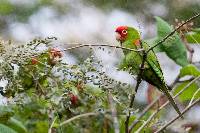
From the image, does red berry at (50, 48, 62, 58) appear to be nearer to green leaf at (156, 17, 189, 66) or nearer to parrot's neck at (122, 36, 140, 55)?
parrot's neck at (122, 36, 140, 55)

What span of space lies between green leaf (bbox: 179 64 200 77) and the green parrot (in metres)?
0.22

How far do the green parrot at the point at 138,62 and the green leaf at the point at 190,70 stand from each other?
22 cm

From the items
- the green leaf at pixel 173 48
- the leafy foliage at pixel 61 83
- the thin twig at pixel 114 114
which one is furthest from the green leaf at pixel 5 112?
the green leaf at pixel 173 48

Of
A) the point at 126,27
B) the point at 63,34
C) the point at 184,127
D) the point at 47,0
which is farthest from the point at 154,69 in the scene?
the point at 47,0

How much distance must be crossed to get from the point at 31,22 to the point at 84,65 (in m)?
1.99

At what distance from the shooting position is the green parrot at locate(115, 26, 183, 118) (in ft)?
4.49

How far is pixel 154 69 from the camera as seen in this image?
4.59 ft

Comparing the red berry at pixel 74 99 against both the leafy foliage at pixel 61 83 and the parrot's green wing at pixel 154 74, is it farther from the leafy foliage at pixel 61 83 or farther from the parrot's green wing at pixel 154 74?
the parrot's green wing at pixel 154 74

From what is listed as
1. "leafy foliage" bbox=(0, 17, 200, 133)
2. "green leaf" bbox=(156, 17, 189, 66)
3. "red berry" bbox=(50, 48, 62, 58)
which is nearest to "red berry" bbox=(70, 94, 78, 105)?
"leafy foliage" bbox=(0, 17, 200, 133)

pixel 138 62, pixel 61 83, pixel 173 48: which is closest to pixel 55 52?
pixel 61 83

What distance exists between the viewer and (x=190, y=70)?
163cm

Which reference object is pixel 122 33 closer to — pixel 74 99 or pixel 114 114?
pixel 74 99

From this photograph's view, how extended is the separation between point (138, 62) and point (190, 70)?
1.00 feet

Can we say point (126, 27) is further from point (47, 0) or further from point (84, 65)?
point (47, 0)
